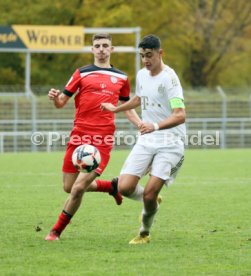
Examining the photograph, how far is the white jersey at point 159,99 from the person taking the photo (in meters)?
9.54

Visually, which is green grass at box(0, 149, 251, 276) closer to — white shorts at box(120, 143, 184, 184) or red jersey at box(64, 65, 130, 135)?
white shorts at box(120, 143, 184, 184)

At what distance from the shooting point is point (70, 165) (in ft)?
34.3

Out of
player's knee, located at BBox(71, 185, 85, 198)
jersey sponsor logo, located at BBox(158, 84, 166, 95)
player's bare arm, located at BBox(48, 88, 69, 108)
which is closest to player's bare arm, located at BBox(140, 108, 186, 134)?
jersey sponsor logo, located at BBox(158, 84, 166, 95)

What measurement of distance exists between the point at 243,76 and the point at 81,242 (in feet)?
136

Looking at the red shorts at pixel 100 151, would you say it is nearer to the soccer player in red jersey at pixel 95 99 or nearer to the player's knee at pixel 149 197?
the soccer player in red jersey at pixel 95 99

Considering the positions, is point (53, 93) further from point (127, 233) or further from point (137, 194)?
point (127, 233)

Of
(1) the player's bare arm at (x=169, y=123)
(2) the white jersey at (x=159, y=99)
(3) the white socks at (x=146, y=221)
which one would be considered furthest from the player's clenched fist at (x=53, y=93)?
(3) the white socks at (x=146, y=221)

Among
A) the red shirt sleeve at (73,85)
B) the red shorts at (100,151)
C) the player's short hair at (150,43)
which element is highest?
the player's short hair at (150,43)

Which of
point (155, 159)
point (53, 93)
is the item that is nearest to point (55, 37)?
point (53, 93)

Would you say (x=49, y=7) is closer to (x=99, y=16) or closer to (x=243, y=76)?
(x=99, y=16)

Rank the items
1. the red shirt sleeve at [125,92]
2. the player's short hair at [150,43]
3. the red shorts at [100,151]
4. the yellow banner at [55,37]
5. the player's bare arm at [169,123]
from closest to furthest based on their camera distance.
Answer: the player's bare arm at [169,123] → the player's short hair at [150,43] → the red shorts at [100,151] → the red shirt sleeve at [125,92] → the yellow banner at [55,37]

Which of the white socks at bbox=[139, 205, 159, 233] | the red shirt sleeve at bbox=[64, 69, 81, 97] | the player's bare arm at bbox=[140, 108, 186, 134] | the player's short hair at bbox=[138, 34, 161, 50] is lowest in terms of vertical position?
the white socks at bbox=[139, 205, 159, 233]

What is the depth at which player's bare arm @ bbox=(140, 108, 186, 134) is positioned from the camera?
921cm

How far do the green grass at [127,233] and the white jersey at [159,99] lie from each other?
41.5 inches
